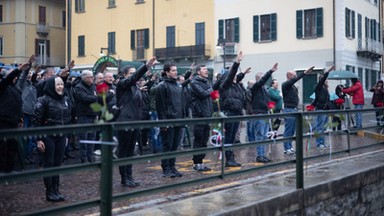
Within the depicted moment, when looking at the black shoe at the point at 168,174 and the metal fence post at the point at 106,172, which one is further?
the black shoe at the point at 168,174

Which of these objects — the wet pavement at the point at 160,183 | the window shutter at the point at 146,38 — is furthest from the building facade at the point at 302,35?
the wet pavement at the point at 160,183

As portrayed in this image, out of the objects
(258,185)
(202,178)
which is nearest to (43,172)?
(202,178)

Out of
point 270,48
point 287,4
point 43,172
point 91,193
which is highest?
point 287,4

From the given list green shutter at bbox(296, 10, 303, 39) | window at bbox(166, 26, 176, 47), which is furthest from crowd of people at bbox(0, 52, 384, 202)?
window at bbox(166, 26, 176, 47)

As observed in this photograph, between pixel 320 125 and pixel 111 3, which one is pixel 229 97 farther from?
pixel 111 3

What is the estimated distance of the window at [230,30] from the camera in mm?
36719

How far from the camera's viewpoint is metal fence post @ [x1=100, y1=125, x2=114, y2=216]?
14.4 ft

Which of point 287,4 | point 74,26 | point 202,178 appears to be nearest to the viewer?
point 202,178

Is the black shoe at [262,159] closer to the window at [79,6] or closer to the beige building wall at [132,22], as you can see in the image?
the beige building wall at [132,22]

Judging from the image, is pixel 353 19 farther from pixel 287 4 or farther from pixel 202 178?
pixel 202 178

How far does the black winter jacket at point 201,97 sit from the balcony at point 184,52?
1111 inches

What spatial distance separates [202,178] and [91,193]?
191 centimetres

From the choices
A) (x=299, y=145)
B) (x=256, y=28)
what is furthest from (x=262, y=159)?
(x=256, y=28)

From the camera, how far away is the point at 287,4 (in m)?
34.4
